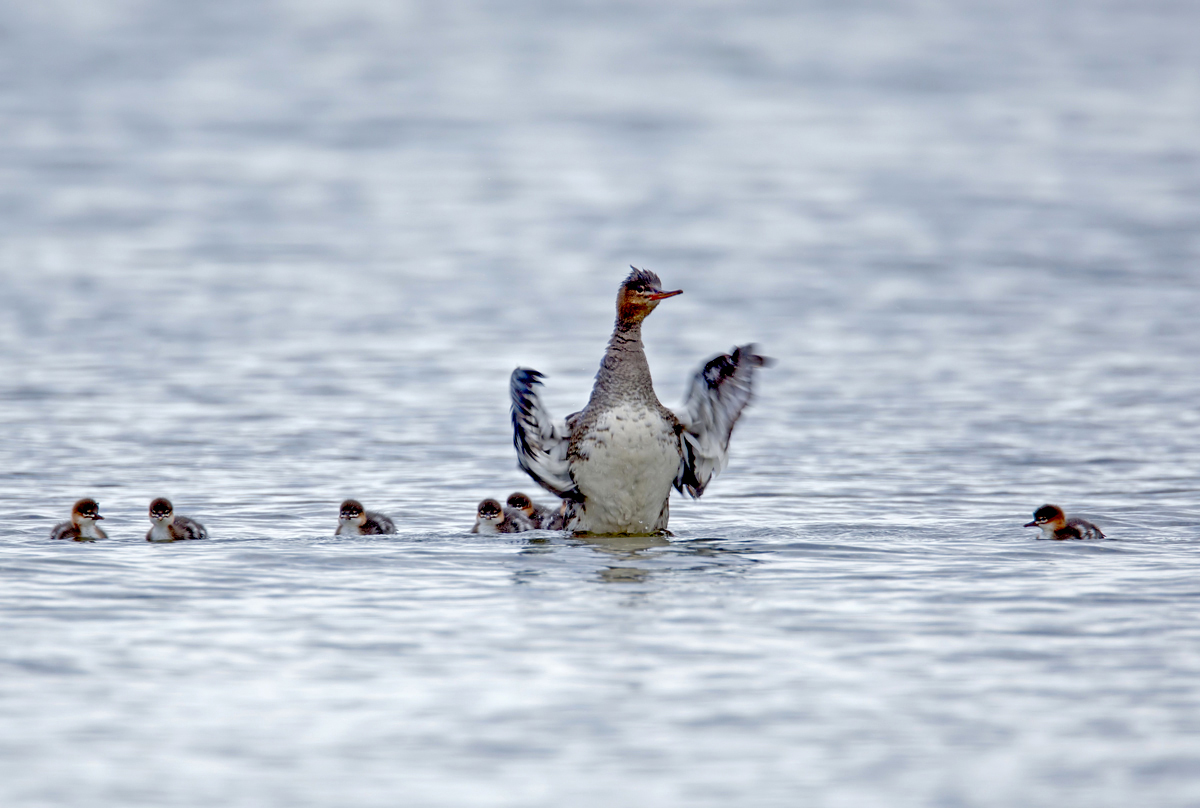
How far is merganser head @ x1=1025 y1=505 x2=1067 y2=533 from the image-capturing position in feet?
35.1

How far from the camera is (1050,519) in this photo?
1079 cm

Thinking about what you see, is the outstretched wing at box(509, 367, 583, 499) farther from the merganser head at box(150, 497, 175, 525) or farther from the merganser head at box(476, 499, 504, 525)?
the merganser head at box(150, 497, 175, 525)

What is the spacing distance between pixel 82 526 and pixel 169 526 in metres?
0.54

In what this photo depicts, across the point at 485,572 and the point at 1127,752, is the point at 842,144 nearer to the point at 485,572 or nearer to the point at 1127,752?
the point at 485,572

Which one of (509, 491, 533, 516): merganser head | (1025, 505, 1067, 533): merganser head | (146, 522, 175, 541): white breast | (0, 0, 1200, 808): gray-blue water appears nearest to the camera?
(0, 0, 1200, 808): gray-blue water

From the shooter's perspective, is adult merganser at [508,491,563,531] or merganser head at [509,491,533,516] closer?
adult merganser at [508,491,563,531]

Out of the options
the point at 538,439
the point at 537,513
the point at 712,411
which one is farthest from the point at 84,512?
the point at 712,411

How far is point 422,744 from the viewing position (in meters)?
6.88

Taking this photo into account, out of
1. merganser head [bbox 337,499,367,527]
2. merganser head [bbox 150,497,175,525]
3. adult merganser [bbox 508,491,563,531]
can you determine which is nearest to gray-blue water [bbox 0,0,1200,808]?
merganser head [bbox 150,497,175,525]

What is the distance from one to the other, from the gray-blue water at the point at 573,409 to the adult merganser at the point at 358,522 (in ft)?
1.38

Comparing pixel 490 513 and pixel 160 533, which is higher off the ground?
pixel 490 513

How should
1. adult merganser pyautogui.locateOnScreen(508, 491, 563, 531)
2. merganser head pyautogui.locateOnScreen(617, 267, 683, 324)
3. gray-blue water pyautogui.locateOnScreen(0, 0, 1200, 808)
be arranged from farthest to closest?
adult merganser pyautogui.locateOnScreen(508, 491, 563, 531) < merganser head pyautogui.locateOnScreen(617, 267, 683, 324) < gray-blue water pyautogui.locateOnScreen(0, 0, 1200, 808)

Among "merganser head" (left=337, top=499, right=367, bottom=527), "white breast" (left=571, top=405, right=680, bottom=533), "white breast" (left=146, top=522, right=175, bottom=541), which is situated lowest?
"white breast" (left=146, top=522, right=175, bottom=541)

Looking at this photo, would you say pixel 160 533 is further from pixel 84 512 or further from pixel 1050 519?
pixel 1050 519
